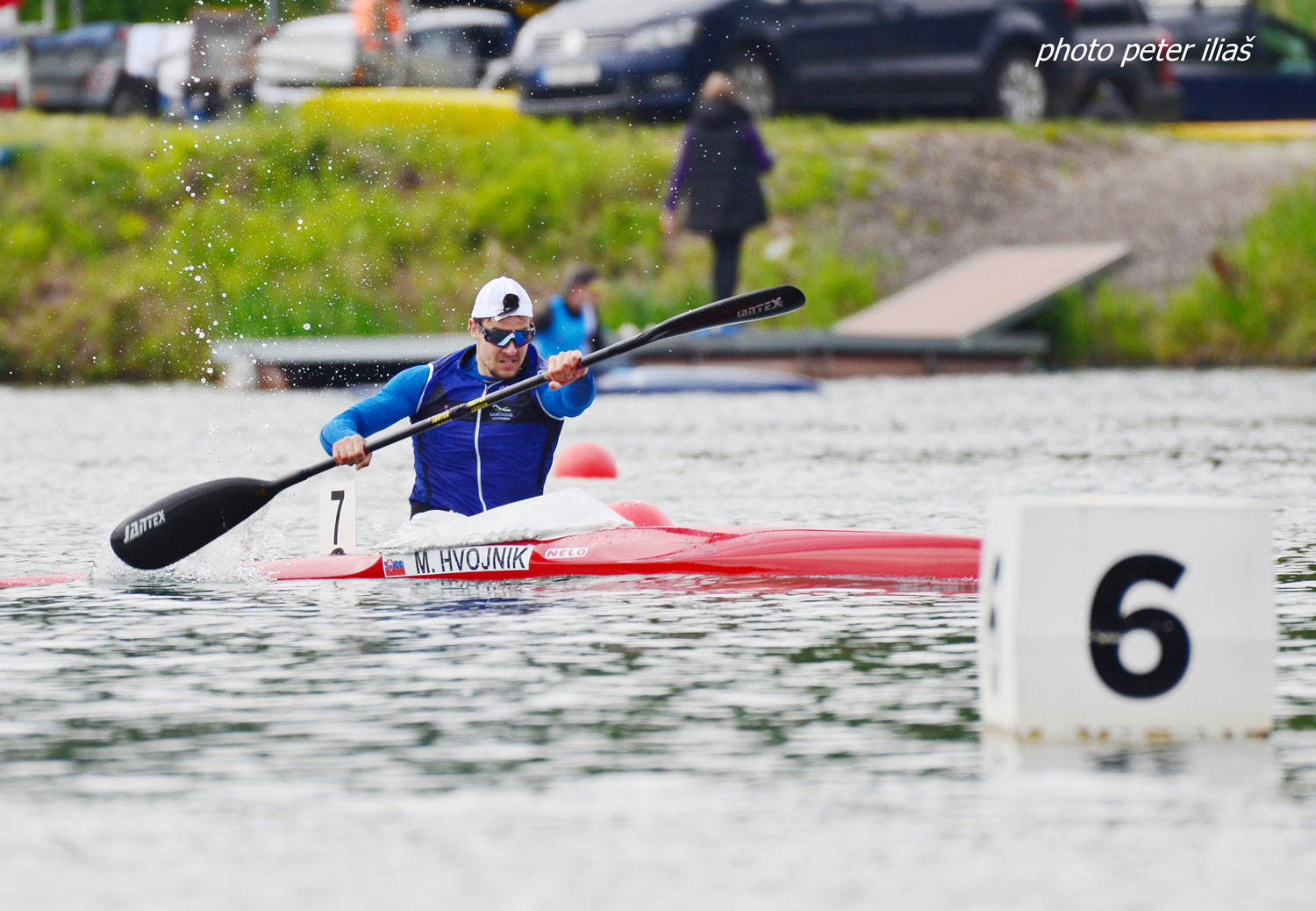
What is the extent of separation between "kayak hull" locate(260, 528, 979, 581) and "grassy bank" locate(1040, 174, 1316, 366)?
1537 centimetres

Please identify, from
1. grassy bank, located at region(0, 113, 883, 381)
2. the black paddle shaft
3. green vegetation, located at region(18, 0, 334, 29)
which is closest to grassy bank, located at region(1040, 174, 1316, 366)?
grassy bank, located at region(0, 113, 883, 381)

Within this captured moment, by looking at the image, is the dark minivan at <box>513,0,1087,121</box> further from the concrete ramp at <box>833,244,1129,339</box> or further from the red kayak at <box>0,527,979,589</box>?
the red kayak at <box>0,527,979,589</box>

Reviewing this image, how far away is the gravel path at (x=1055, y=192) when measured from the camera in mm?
25781

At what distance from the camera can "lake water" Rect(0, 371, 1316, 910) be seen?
14.9 feet

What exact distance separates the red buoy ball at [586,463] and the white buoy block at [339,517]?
449 cm

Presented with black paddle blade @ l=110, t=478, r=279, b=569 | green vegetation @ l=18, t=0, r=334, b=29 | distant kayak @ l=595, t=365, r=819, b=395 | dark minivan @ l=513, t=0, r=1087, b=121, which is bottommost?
black paddle blade @ l=110, t=478, r=279, b=569

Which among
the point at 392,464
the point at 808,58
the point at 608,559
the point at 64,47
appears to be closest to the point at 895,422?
the point at 392,464

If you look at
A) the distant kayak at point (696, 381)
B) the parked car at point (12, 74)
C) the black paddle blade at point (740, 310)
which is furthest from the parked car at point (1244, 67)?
the black paddle blade at point (740, 310)

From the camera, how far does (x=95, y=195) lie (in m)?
25.5

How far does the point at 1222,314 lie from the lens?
940 inches

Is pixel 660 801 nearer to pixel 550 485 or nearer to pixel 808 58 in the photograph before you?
pixel 550 485

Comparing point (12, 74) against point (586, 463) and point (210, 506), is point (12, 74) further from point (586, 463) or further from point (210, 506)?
point (210, 506)

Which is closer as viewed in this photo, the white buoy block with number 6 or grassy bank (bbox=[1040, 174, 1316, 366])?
the white buoy block with number 6

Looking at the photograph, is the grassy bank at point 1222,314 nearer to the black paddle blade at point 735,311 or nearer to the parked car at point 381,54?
the parked car at point 381,54
